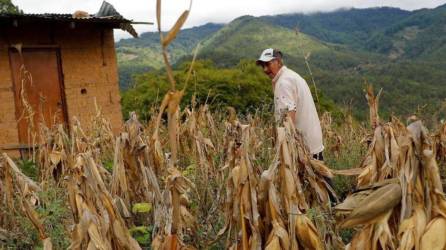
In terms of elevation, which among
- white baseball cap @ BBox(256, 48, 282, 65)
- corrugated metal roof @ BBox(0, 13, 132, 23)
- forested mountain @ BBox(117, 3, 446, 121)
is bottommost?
forested mountain @ BBox(117, 3, 446, 121)

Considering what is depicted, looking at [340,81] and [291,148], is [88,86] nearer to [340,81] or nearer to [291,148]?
[291,148]

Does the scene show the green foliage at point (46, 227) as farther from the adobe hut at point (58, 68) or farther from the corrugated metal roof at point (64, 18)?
the corrugated metal roof at point (64, 18)

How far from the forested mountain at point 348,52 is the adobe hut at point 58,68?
0.80 meters

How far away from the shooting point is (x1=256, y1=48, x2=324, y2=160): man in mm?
4152

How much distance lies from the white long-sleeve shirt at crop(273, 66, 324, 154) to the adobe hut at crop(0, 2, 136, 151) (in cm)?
534

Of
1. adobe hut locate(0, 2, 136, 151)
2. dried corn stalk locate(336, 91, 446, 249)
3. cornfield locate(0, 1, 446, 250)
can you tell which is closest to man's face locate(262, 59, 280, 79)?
cornfield locate(0, 1, 446, 250)

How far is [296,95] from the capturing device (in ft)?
13.8

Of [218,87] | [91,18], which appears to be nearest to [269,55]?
[91,18]

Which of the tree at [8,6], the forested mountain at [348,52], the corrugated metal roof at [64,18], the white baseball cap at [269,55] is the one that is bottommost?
the forested mountain at [348,52]

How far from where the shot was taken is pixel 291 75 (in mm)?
4188

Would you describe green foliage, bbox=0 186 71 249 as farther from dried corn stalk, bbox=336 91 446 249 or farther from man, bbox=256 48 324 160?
dried corn stalk, bbox=336 91 446 249

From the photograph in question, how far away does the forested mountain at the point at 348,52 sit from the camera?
2648 centimetres

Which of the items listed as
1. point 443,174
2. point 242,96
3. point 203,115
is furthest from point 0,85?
point 242,96

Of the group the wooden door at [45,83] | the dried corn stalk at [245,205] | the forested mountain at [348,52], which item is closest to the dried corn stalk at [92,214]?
the dried corn stalk at [245,205]
